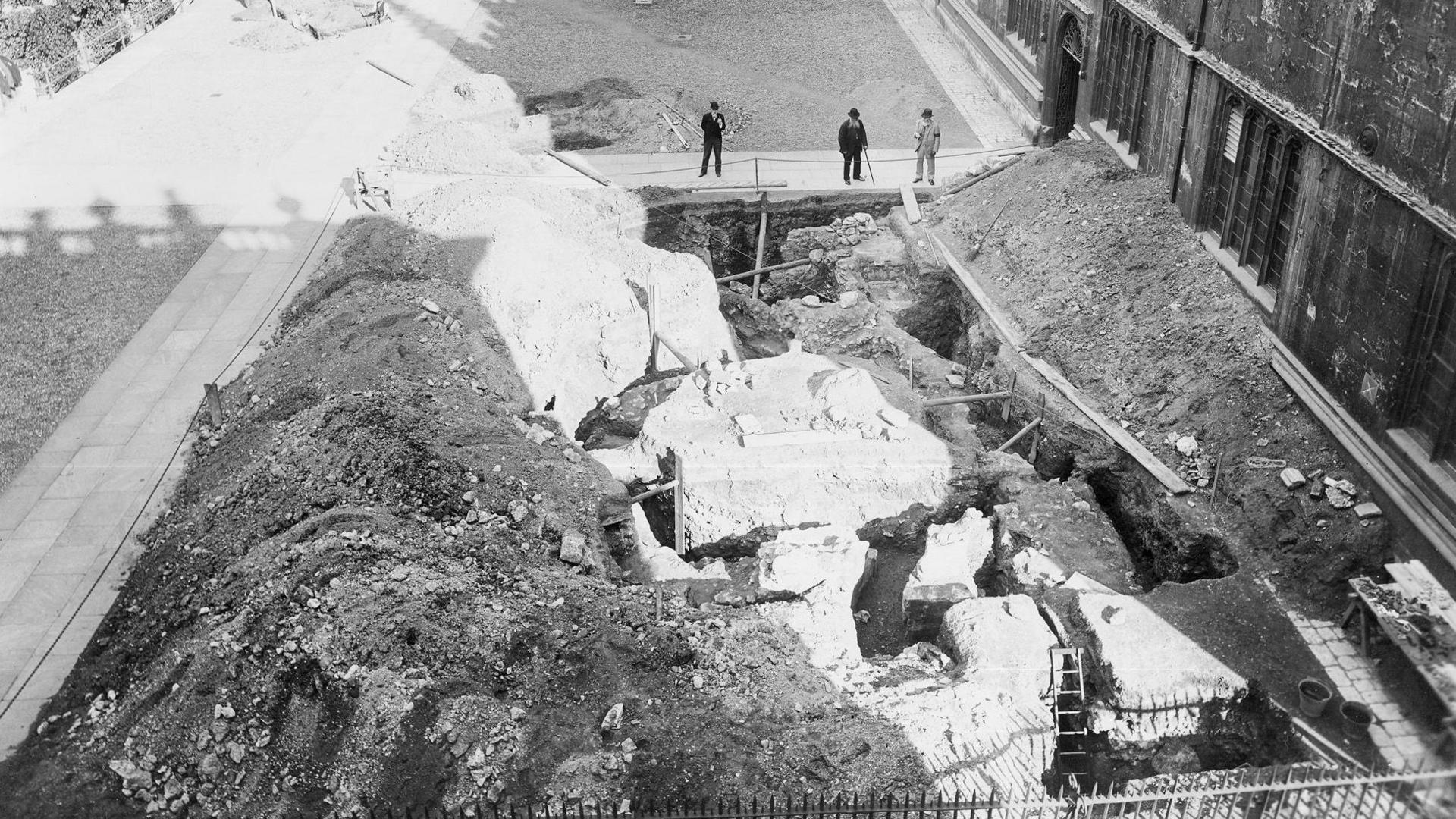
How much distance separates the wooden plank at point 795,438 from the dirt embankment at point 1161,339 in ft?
13.4

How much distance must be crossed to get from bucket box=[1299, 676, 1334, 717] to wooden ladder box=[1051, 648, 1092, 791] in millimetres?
1864

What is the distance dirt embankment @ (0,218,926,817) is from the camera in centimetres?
912

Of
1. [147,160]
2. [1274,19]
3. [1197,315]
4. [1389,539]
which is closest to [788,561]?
[1389,539]

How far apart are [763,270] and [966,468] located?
25.1ft

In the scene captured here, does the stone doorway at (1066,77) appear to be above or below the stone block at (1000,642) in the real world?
above

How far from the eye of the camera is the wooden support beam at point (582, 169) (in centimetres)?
2317

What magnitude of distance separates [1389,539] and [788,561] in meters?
6.33

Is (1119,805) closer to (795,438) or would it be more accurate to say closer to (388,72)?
(795,438)

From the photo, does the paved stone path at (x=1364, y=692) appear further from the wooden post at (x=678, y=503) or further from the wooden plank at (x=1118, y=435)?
the wooden post at (x=678, y=503)

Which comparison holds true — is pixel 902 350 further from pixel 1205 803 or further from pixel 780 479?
pixel 1205 803

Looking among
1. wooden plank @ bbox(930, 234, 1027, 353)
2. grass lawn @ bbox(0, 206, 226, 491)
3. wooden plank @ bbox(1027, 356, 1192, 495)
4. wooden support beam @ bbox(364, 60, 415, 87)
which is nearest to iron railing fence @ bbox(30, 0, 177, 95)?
wooden support beam @ bbox(364, 60, 415, 87)

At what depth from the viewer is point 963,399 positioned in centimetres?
1553

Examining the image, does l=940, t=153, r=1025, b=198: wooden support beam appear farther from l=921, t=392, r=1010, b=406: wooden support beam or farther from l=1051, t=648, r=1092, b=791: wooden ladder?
l=1051, t=648, r=1092, b=791: wooden ladder

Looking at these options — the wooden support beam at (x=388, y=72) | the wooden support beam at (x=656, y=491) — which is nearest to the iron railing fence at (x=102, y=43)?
the wooden support beam at (x=388, y=72)
